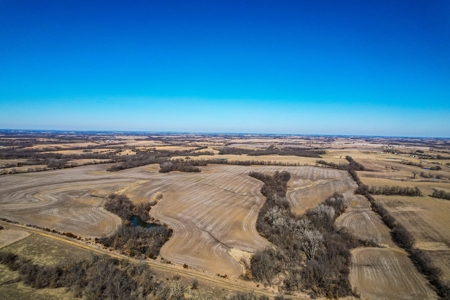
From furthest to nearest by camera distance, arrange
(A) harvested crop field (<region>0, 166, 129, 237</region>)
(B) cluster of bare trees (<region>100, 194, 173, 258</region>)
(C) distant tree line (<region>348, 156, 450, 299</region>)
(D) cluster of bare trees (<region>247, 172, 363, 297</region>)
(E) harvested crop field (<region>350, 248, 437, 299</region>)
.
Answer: (A) harvested crop field (<region>0, 166, 129, 237</region>) → (B) cluster of bare trees (<region>100, 194, 173, 258</region>) → (D) cluster of bare trees (<region>247, 172, 363, 297</region>) → (C) distant tree line (<region>348, 156, 450, 299</region>) → (E) harvested crop field (<region>350, 248, 437, 299</region>)

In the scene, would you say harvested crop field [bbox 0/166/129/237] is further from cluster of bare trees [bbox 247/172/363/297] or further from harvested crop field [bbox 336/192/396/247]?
harvested crop field [bbox 336/192/396/247]

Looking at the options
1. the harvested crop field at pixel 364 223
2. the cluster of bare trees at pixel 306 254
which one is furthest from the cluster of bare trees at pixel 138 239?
the harvested crop field at pixel 364 223

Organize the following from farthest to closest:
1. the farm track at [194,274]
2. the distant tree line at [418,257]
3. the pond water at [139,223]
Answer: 1. the pond water at [139,223]
2. the distant tree line at [418,257]
3. the farm track at [194,274]

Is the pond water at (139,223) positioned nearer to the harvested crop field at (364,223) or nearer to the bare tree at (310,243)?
the bare tree at (310,243)

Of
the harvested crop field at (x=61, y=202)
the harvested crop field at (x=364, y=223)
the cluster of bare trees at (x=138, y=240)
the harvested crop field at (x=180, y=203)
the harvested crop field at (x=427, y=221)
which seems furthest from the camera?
the harvested crop field at (x=61, y=202)

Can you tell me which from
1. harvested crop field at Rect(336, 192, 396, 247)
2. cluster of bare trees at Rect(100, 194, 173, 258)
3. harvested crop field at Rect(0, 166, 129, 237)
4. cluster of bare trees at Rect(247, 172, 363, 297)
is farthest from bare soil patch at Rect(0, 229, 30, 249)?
harvested crop field at Rect(336, 192, 396, 247)

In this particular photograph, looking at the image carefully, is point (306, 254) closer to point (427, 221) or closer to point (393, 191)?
point (427, 221)

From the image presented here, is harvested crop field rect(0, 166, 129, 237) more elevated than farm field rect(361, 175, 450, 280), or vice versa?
harvested crop field rect(0, 166, 129, 237)

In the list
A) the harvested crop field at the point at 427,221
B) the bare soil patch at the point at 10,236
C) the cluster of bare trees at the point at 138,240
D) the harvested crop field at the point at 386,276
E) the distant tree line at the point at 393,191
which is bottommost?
the harvested crop field at the point at 386,276
